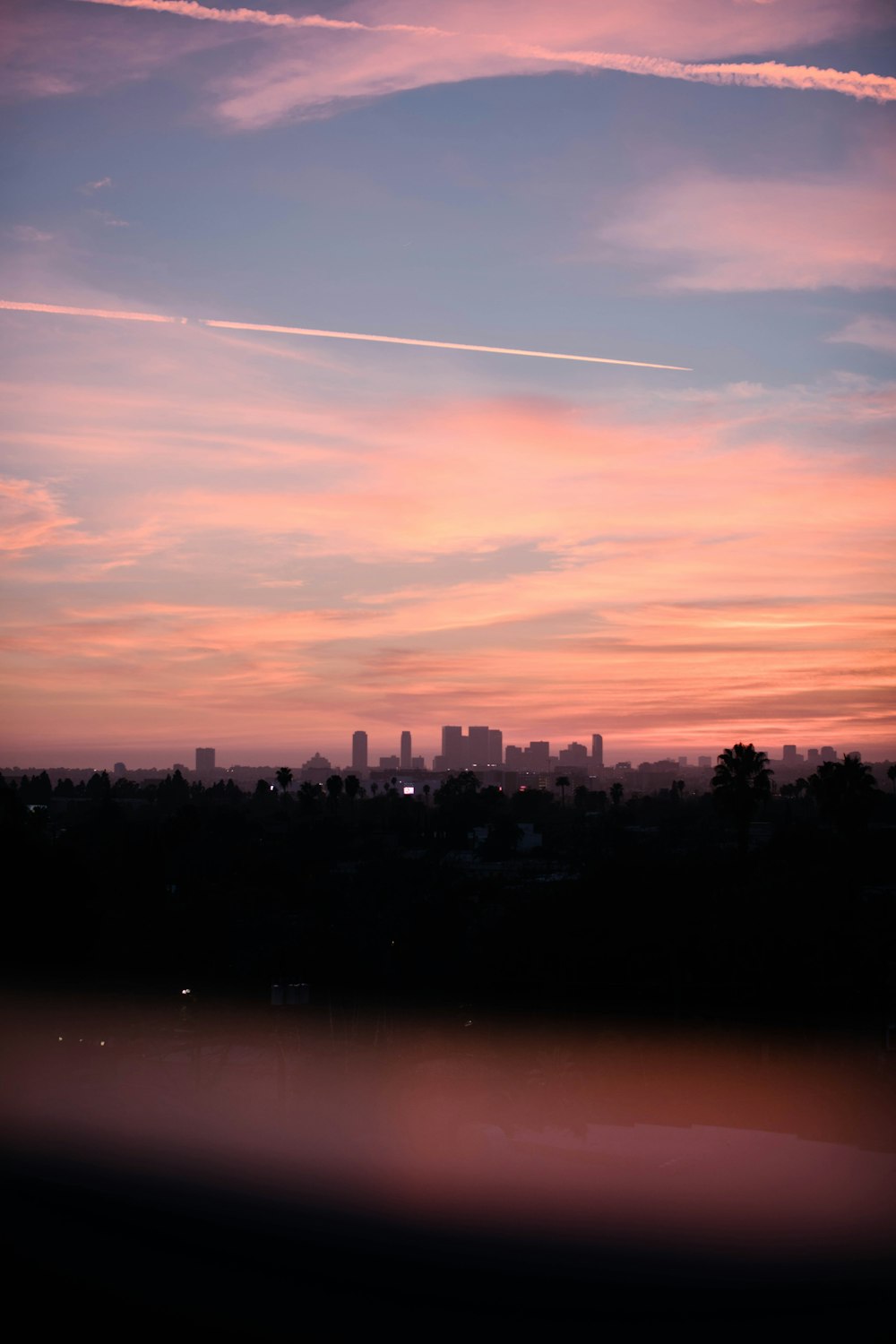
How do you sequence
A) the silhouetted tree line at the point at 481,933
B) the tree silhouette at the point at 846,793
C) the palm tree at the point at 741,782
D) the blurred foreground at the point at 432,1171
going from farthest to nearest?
the palm tree at the point at 741,782 → the tree silhouette at the point at 846,793 → the silhouetted tree line at the point at 481,933 → the blurred foreground at the point at 432,1171

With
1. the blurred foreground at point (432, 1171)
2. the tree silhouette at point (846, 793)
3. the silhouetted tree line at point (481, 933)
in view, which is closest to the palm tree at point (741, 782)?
the tree silhouette at point (846, 793)

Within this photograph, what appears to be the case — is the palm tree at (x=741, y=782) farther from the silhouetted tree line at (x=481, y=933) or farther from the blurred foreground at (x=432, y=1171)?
the blurred foreground at (x=432, y=1171)

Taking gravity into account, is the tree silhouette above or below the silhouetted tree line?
above

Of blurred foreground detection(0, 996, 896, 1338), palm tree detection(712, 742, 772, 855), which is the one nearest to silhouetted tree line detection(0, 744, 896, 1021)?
blurred foreground detection(0, 996, 896, 1338)

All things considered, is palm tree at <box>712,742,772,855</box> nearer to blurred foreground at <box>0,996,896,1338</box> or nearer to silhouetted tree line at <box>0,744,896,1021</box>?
silhouetted tree line at <box>0,744,896,1021</box>

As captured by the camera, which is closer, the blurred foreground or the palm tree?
the blurred foreground

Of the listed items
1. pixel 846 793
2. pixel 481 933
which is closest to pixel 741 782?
pixel 846 793

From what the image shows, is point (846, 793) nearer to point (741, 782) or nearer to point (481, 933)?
point (741, 782)

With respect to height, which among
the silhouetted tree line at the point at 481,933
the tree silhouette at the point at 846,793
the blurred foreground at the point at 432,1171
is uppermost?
the tree silhouette at the point at 846,793
